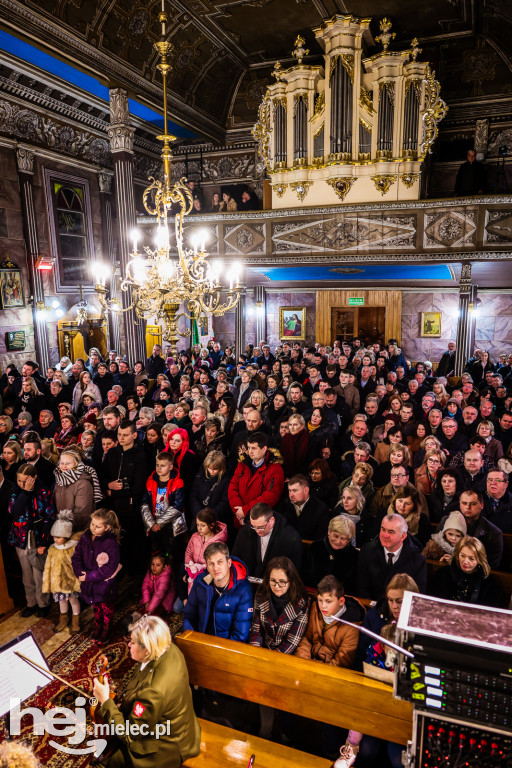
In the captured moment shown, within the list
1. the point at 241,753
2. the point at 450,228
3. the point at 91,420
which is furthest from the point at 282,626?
the point at 450,228

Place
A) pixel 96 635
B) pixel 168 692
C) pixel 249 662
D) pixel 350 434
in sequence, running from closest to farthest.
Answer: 1. pixel 168 692
2. pixel 249 662
3. pixel 96 635
4. pixel 350 434

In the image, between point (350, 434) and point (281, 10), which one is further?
point (281, 10)

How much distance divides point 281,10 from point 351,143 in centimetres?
360

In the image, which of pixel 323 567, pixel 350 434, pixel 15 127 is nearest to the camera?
pixel 323 567

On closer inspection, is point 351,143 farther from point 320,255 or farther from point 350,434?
point 350,434

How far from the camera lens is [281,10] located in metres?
11.9

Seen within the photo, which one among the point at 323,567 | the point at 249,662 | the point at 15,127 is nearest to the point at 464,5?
the point at 15,127

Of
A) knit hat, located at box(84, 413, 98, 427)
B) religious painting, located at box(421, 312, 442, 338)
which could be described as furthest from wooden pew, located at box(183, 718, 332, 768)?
religious painting, located at box(421, 312, 442, 338)

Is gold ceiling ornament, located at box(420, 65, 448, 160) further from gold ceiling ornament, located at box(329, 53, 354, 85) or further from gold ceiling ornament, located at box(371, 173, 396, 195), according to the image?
gold ceiling ornament, located at box(329, 53, 354, 85)

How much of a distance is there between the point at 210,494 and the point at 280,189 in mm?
10042

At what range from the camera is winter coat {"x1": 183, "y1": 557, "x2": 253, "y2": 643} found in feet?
11.3

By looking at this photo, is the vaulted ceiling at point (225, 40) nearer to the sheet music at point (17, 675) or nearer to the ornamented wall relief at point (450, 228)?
the ornamented wall relief at point (450, 228)

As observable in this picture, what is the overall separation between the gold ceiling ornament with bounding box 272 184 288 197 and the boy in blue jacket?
11.3m

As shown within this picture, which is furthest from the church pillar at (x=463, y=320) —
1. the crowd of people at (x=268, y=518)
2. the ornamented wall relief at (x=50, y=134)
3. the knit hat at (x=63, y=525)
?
the ornamented wall relief at (x=50, y=134)
